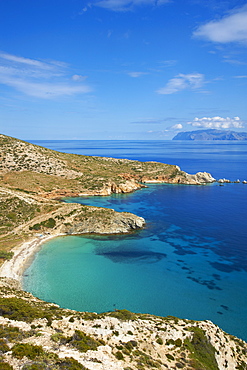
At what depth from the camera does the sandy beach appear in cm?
4381

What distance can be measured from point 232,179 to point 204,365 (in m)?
134

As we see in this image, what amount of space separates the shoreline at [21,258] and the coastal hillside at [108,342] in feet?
49.4

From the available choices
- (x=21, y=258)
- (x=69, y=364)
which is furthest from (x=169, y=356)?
(x=21, y=258)

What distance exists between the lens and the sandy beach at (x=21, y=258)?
43.8m

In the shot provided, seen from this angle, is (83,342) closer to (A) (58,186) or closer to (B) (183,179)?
(A) (58,186)

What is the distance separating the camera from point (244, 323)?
32.4 m

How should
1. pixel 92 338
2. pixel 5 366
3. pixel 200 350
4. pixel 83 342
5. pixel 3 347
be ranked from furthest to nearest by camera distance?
1. pixel 200 350
2. pixel 92 338
3. pixel 83 342
4. pixel 3 347
5. pixel 5 366

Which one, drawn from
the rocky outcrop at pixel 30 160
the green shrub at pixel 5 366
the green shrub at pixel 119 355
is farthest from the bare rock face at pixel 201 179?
the green shrub at pixel 5 366

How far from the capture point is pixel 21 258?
4919cm

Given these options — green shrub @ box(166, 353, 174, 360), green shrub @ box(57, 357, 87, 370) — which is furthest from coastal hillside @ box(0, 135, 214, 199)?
green shrub @ box(57, 357, 87, 370)

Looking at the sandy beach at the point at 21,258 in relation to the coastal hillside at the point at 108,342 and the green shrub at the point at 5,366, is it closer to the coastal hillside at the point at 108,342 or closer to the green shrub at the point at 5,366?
the coastal hillside at the point at 108,342

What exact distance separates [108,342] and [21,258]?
1258 inches

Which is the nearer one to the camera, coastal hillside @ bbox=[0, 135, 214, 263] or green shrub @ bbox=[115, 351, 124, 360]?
green shrub @ bbox=[115, 351, 124, 360]

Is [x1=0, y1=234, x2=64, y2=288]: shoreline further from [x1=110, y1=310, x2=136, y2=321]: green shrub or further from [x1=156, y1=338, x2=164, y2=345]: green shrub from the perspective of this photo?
[x1=156, y1=338, x2=164, y2=345]: green shrub
